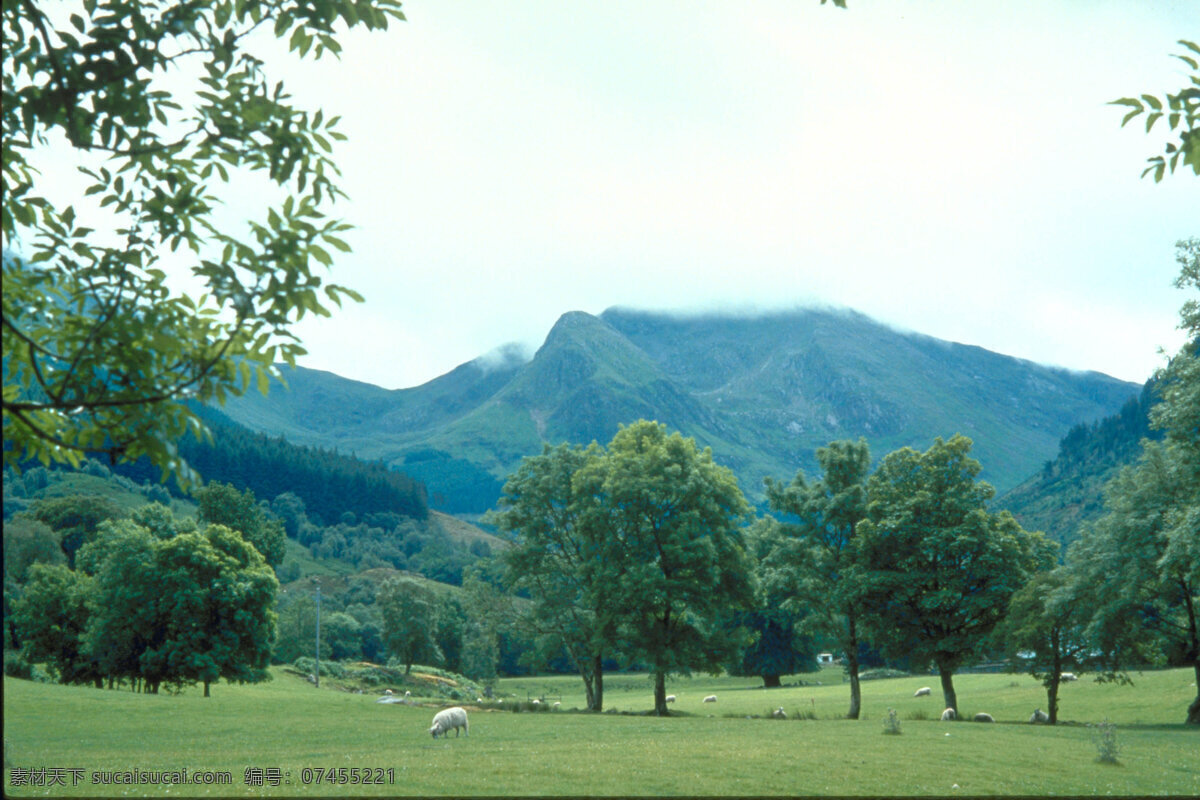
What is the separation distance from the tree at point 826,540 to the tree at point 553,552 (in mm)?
11534

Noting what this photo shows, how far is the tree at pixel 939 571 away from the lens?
49219mm

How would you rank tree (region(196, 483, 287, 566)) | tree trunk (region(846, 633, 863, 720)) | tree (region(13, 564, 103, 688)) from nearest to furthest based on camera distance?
1. tree trunk (region(846, 633, 863, 720))
2. tree (region(13, 564, 103, 688))
3. tree (region(196, 483, 287, 566))

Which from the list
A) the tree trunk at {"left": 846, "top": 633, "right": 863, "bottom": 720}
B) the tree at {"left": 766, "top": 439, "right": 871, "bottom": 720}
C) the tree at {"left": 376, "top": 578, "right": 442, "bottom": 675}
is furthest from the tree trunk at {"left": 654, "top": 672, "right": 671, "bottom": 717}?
the tree at {"left": 376, "top": 578, "right": 442, "bottom": 675}

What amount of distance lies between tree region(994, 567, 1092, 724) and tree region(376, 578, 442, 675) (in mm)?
86589

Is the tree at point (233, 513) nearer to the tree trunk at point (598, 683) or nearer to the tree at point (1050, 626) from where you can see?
the tree trunk at point (598, 683)

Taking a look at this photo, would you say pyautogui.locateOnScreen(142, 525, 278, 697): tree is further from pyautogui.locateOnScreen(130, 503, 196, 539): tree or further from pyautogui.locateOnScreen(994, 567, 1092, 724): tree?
pyautogui.locateOnScreen(994, 567, 1092, 724): tree

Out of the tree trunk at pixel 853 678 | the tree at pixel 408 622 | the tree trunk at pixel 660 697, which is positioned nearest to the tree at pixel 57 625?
the tree at pixel 408 622

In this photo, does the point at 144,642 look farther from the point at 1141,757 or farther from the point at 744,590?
the point at 1141,757

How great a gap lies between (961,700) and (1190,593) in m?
23.6

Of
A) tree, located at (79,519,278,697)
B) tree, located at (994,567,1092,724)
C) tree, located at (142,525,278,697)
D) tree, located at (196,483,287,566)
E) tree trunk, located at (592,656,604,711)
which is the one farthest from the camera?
tree, located at (196,483,287,566)

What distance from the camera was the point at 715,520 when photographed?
4953 centimetres

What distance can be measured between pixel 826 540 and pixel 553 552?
16688mm

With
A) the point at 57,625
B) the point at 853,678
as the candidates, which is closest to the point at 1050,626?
the point at 853,678

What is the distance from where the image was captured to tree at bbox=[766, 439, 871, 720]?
51.4m
